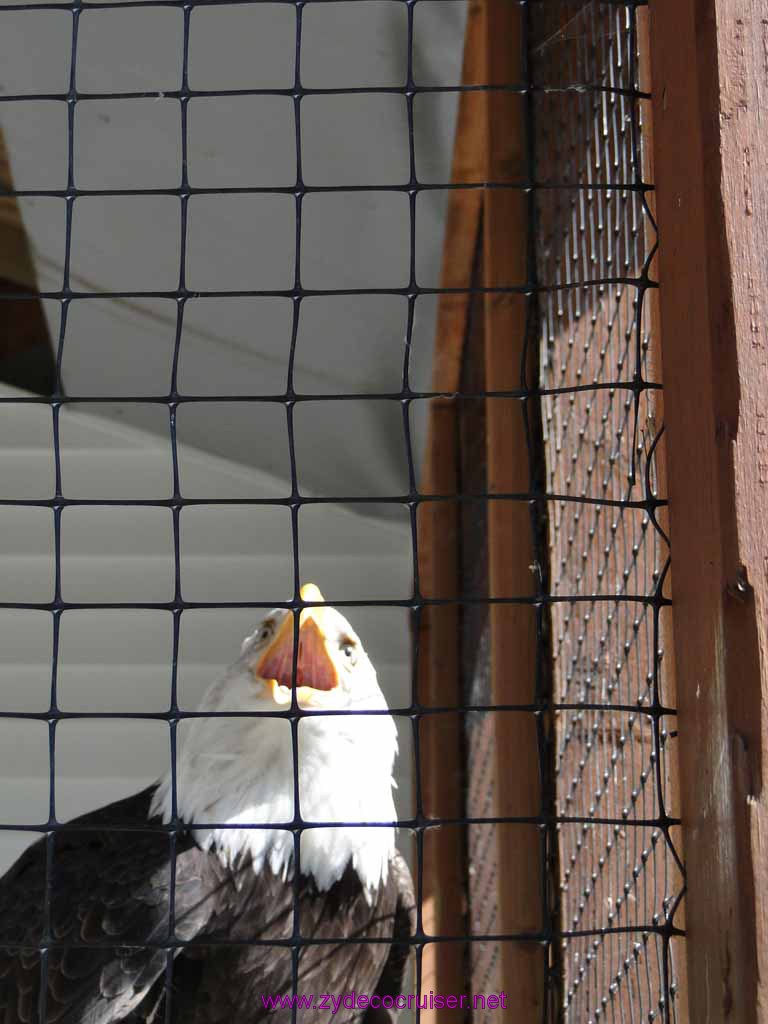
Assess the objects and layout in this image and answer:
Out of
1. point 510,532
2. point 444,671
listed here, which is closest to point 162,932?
point 510,532

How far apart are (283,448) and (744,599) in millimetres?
2960

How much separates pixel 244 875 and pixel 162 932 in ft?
0.63

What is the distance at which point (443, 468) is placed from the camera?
340 cm

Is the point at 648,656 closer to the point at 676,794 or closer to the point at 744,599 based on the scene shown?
the point at 676,794

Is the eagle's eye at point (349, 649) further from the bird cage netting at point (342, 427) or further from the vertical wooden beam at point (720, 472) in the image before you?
the vertical wooden beam at point (720, 472)

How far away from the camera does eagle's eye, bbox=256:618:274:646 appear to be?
85.4 inches

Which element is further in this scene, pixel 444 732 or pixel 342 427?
pixel 342 427

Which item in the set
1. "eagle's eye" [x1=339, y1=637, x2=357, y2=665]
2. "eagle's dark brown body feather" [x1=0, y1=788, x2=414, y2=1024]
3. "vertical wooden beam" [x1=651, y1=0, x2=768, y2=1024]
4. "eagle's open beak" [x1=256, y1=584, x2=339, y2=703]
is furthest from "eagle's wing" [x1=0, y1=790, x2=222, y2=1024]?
"vertical wooden beam" [x1=651, y1=0, x2=768, y2=1024]

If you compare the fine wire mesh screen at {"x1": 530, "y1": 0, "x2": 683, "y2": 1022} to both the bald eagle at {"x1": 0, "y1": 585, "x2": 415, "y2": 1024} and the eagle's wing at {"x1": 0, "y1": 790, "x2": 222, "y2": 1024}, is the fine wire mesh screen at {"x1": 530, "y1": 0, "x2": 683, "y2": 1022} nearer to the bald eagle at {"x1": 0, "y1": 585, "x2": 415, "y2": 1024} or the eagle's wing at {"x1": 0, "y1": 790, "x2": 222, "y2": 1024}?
the bald eagle at {"x1": 0, "y1": 585, "x2": 415, "y2": 1024}

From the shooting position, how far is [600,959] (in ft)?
5.93

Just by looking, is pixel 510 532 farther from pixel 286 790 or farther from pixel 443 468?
pixel 443 468

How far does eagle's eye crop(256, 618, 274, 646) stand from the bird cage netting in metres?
0.12

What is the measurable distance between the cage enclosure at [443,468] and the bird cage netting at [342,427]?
0.01 meters

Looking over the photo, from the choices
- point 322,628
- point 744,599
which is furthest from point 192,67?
point 744,599
